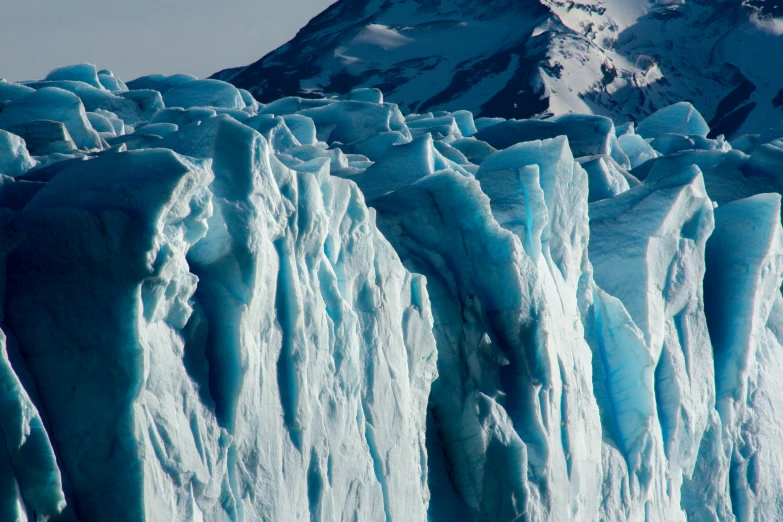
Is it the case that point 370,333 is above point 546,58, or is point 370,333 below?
above

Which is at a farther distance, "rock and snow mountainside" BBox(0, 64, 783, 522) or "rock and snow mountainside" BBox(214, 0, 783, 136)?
"rock and snow mountainside" BBox(214, 0, 783, 136)

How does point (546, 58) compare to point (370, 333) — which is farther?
point (546, 58)

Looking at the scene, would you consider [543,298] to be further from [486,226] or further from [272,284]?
[272,284]

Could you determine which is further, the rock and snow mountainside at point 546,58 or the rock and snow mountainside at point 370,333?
the rock and snow mountainside at point 546,58

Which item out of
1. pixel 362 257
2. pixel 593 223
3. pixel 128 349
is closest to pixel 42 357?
pixel 128 349
